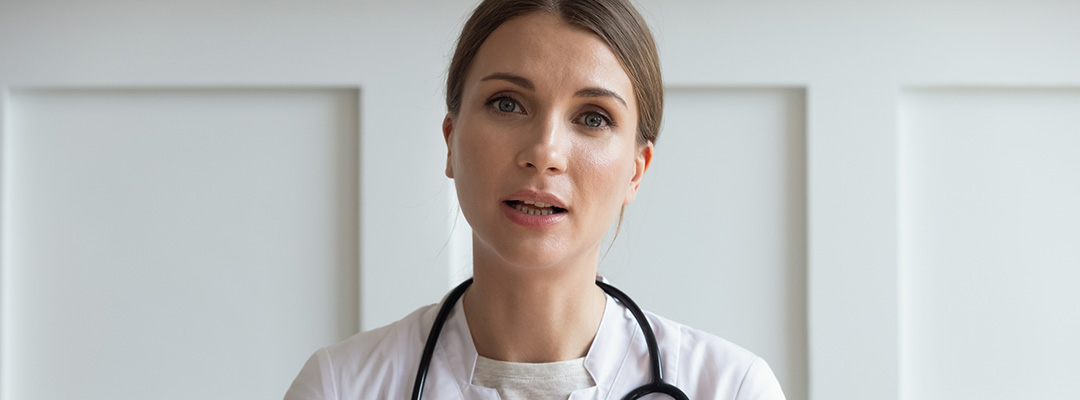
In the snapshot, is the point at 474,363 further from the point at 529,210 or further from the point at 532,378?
the point at 529,210

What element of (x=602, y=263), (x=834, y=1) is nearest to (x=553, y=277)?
(x=602, y=263)

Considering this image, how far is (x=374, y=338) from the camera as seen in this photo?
2.82 ft

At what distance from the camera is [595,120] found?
766 mm

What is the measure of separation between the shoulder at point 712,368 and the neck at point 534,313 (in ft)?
0.29

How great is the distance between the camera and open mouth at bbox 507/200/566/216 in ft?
2.38

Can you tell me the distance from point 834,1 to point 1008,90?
0.30m

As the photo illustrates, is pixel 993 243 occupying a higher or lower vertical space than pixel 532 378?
higher

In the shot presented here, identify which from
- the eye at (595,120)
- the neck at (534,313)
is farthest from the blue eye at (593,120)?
the neck at (534,313)

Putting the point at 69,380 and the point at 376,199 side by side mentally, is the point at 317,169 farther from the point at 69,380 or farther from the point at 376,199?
the point at 69,380

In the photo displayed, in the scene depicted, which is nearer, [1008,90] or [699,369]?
[699,369]

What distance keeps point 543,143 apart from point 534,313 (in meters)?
0.19

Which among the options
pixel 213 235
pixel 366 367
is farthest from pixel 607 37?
pixel 213 235

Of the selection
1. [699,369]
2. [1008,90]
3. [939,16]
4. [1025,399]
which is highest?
[939,16]

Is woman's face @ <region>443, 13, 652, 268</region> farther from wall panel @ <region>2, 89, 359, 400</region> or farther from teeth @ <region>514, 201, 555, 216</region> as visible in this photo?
wall panel @ <region>2, 89, 359, 400</region>
